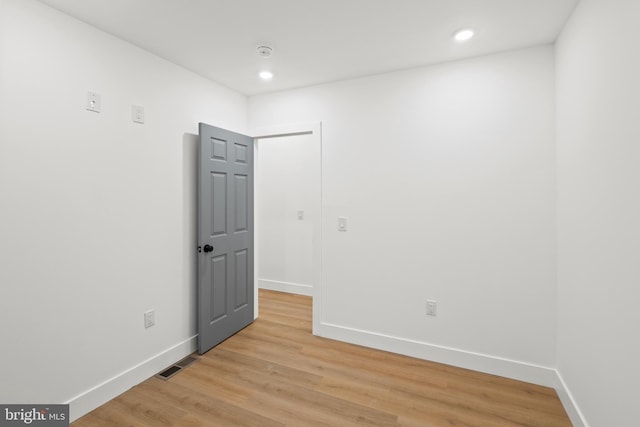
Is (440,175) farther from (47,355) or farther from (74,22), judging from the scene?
(47,355)

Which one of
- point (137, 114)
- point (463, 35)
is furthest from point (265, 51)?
point (463, 35)

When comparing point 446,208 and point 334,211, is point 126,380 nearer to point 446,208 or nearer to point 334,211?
point 334,211

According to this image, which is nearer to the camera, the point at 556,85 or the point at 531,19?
the point at 531,19

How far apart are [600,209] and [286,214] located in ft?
11.8

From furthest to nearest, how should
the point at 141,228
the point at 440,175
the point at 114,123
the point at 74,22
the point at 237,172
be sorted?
1. the point at 237,172
2. the point at 440,175
3. the point at 141,228
4. the point at 114,123
5. the point at 74,22

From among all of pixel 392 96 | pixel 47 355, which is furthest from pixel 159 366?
pixel 392 96

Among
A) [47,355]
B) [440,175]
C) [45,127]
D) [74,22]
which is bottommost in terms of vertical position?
[47,355]

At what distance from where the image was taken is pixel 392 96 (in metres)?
2.77

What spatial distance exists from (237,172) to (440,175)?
195 cm

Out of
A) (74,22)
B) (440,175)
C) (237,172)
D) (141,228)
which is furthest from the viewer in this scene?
(237,172)

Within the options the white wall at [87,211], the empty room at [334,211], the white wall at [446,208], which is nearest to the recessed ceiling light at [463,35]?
the empty room at [334,211]

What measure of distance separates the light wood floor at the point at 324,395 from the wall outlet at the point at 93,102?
1982mm

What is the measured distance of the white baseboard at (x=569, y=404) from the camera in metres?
1.74

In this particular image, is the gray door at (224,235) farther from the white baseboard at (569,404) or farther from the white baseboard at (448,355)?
the white baseboard at (569,404)
